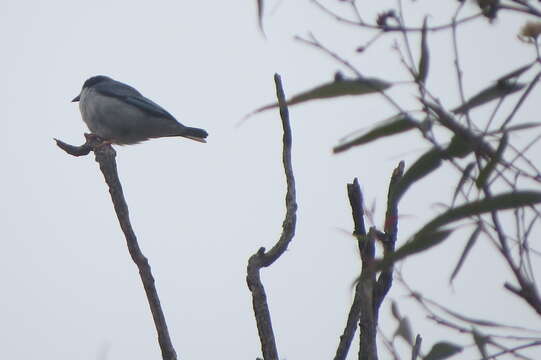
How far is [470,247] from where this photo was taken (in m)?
1.59

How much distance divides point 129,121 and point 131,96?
0.53m

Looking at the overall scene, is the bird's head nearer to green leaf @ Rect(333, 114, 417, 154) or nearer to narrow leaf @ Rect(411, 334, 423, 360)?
narrow leaf @ Rect(411, 334, 423, 360)

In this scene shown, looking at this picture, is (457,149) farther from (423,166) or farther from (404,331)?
(404,331)

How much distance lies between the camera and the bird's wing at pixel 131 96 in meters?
8.07

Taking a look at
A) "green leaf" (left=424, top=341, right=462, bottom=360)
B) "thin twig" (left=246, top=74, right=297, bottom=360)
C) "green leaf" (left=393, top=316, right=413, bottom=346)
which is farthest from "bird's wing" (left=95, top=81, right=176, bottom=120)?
"green leaf" (left=424, top=341, right=462, bottom=360)

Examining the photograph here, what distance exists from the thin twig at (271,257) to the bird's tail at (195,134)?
5.60 m

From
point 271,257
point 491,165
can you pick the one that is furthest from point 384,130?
point 271,257

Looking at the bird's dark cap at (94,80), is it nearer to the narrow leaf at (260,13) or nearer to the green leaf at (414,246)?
the narrow leaf at (260,13)

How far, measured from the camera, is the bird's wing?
8.07 metres

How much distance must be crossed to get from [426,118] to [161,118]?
22.6 feet

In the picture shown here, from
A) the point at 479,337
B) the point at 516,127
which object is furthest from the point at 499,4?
the point at 479,337

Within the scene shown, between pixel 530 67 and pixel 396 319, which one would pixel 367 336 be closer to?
pixel 396 319

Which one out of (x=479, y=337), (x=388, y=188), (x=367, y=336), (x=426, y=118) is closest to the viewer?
(x=426, y=118)

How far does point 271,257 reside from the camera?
2471 millimetres
